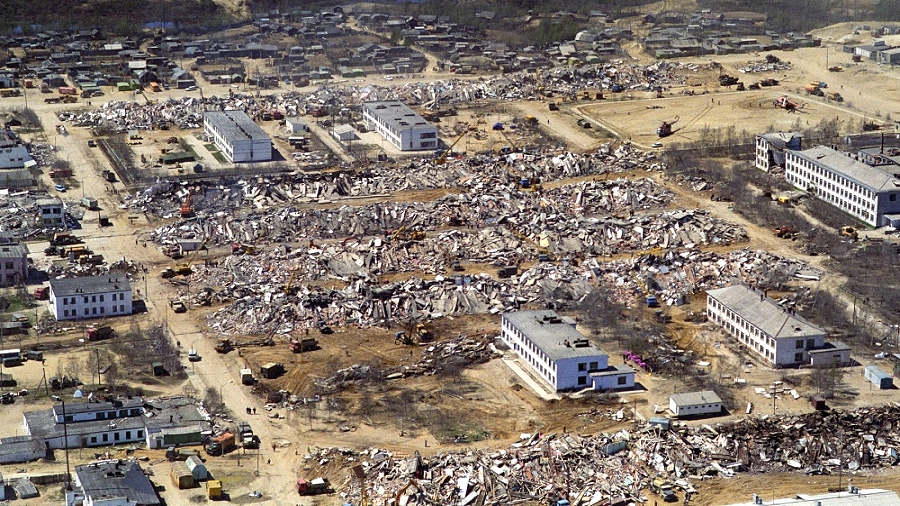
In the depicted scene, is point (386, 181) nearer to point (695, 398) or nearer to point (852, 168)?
point (852, 168)

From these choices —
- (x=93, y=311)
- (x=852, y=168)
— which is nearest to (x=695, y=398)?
(x=93, y=311)

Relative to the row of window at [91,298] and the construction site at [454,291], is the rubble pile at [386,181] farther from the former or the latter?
the row of window at [91,298]

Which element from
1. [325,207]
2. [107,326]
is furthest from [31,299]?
[325,207]

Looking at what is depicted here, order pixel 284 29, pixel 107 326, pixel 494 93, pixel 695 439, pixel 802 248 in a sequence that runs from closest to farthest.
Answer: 1. pixel 695 439
2. pixel 107 326
3. pixel 802 248
4. pixel 494 93
5. pixel 284 29

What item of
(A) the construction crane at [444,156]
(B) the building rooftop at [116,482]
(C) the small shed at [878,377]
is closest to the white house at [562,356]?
(C) the small shed at [878,377]

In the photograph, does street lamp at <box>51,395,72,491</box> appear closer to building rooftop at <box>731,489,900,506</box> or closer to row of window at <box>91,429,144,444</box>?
row of window at <box>91,429,144,444</box>

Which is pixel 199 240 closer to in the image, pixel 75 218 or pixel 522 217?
pixel 75 218
